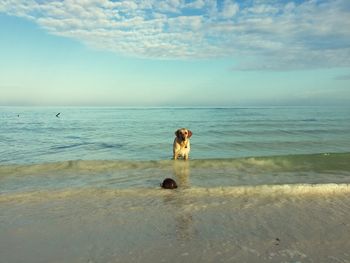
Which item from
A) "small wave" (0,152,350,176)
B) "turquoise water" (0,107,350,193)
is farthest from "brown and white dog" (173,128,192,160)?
"small wave" (0,152,350,176)

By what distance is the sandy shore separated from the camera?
4531mm

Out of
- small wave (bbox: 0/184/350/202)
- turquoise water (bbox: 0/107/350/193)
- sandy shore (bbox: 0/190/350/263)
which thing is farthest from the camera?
turquoise water (bbox: 0/107/350/193)

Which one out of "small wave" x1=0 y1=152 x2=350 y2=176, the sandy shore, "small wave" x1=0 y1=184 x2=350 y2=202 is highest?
the sandy shore

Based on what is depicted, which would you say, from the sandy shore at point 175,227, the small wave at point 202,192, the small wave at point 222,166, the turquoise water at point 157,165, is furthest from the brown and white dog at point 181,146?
the sandy shore at point 175,227

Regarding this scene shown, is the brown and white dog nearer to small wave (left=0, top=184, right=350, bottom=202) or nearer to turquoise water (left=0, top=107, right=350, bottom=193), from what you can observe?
turquoise water (left=0, top=107, right=350, bottom=193)

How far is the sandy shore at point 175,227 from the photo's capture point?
178 inches

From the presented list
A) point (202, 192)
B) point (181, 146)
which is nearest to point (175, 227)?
point (202, 192)

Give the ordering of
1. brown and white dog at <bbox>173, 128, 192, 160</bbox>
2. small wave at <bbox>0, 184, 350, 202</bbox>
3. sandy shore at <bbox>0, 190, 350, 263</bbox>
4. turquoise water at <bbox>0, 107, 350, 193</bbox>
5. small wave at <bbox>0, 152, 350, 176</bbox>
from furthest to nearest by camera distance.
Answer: brown and white dog at <bbox>173, 128, 192, 160</bbox> → small wave at <bbox>0, 152, 350, 176</bbox> → turquoise water at <bbox>0, 107, 350, 193</bbox> → small wave at <bbox>0, 184, 350, 202</bbox> → sandy shore at <bbox>0, 190, 350, 263</bbox>

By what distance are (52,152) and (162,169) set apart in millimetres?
7110

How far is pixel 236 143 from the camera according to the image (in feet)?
63.8

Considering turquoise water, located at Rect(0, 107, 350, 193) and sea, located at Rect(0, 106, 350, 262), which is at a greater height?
sea, located at Rect(0, 106, 350, 262)

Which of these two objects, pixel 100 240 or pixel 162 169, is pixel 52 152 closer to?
pixel 162 169

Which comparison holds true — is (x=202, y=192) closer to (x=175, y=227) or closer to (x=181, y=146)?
(x=175, y=227)

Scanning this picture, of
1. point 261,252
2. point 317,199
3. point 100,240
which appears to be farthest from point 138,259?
point 317,199
